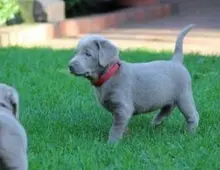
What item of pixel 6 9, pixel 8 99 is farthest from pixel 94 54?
pixel 6 9

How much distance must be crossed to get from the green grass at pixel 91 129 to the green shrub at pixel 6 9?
2628 mm

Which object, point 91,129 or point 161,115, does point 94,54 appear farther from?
point 161,115

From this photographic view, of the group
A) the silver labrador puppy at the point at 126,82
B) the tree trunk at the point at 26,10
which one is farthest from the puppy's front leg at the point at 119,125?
the tree trunk at the point at 26,10

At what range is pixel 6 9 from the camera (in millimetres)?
10930

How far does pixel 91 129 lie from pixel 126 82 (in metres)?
0.54

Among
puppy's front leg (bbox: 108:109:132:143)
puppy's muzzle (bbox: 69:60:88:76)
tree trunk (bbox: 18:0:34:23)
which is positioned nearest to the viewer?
puppy's muzzle (bbox: 69:60:88:76)

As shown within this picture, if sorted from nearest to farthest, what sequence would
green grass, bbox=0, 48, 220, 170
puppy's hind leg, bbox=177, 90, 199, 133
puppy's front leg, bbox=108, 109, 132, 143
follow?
green grass, bbox=0, 48, 220, 170 < puppy's front leg, bbox=108, 109, 132, 143 < puppy's hind leg, bbox=177, 90, 199, 133

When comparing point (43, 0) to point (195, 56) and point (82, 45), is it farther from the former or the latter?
point (82, 45)

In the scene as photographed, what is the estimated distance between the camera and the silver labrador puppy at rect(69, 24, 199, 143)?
207 inches

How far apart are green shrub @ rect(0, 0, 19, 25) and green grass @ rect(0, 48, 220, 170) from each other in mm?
2628

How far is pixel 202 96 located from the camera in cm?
678

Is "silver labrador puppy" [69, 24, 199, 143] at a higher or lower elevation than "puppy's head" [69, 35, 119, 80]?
lower

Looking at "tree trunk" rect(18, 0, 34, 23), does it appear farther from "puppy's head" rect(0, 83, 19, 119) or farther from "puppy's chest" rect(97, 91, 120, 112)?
"puppy's head" rect(0, 83, 19, 119)

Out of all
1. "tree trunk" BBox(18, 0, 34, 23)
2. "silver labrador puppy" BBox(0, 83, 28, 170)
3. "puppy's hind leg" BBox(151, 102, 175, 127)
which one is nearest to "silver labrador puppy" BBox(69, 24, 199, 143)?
"puppy's hind leg" BBox(151, 102, 175, 127)
